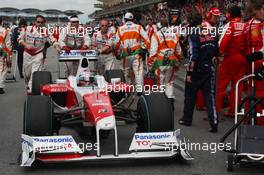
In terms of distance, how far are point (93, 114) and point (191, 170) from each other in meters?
1.33

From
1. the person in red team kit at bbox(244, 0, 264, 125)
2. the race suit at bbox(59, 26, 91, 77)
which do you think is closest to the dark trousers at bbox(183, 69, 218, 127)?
the person in red team kit at bbox(244, 0, 264, 125)

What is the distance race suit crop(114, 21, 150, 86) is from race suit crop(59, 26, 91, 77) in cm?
73

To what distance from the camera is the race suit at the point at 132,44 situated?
11.4 metres

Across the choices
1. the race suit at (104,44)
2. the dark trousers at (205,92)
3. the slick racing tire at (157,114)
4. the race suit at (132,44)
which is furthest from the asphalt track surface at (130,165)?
the race suit at (104,44)

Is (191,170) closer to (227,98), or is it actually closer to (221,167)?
(221,167)

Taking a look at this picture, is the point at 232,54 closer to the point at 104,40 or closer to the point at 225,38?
the point at 225,38

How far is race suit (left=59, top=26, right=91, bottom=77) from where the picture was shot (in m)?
11.0

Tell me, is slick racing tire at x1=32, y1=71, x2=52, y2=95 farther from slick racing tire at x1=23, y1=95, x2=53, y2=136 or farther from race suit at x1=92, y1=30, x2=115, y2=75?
slick racing tire at x1=23, y1=95, x2=53, y2=136

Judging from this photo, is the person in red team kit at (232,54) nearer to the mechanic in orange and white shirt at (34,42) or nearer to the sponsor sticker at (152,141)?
the sponsor sticker at (152,141)

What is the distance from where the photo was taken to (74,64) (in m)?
11.2

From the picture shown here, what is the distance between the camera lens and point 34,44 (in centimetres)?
1184

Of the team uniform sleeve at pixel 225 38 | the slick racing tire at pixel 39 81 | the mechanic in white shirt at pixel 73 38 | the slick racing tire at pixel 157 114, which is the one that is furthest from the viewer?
the mechanic in white shirt at pixel 73 38

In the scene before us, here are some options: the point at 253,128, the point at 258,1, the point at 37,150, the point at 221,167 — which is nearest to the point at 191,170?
the point at 221,167

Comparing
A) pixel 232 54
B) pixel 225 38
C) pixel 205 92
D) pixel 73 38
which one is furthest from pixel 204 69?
pixel 73 38
